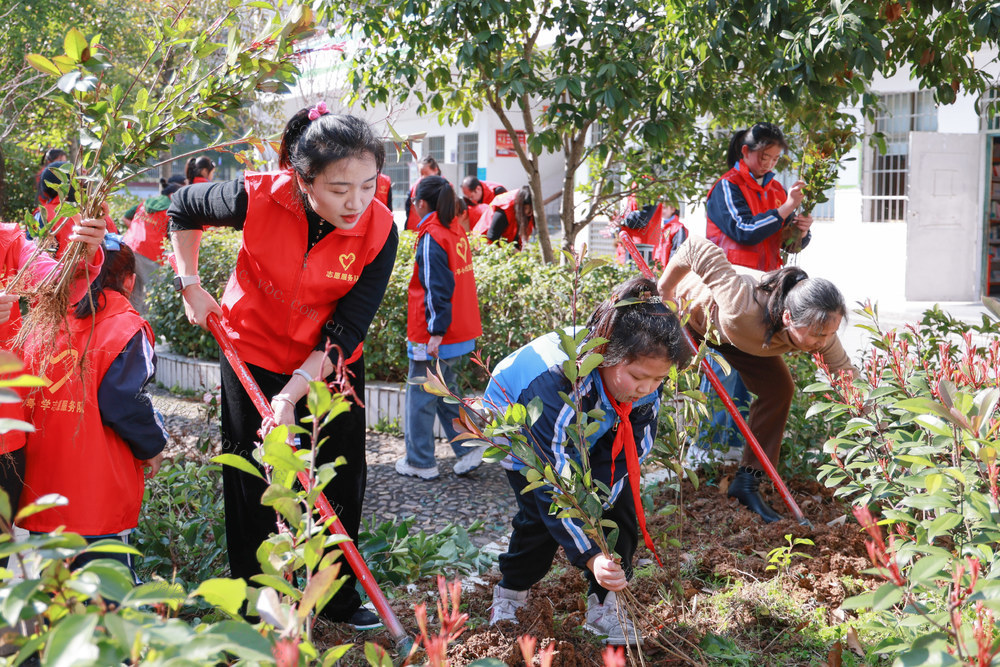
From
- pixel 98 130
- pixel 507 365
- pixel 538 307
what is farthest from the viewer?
pixel 538 307

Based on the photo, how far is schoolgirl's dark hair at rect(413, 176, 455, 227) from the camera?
4816 millimetres

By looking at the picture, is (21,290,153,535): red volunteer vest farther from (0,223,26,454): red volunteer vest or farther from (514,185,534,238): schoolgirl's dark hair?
(514,185,534,238): schoolgirl's dark hair

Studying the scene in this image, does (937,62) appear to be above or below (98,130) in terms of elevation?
above

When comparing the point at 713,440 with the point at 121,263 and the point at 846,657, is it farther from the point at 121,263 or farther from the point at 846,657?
the point at 121,263

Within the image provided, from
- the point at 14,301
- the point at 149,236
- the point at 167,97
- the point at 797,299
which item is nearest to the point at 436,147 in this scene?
the point at 149,236

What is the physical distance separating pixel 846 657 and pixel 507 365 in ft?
4.27

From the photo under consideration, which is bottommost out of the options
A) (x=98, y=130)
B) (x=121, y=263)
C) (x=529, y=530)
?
(x=529, y=530)

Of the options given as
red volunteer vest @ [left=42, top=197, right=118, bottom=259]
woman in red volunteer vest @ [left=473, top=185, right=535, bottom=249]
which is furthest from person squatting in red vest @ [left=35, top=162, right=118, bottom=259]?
woman in red volunteer vest @ [left=473, top=185, right=535, bottom=249]

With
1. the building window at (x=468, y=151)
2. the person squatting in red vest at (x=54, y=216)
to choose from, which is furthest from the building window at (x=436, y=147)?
the person squatting in red vest at (x=54, y=216)

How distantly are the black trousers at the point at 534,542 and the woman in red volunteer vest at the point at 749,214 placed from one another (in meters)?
1.79

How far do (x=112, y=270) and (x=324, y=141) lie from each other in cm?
81

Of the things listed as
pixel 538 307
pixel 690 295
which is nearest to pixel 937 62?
pixel 690 295

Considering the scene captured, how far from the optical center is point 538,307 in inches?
231

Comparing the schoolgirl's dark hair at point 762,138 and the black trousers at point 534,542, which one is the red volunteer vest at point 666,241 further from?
the black trousers at point 534,542
